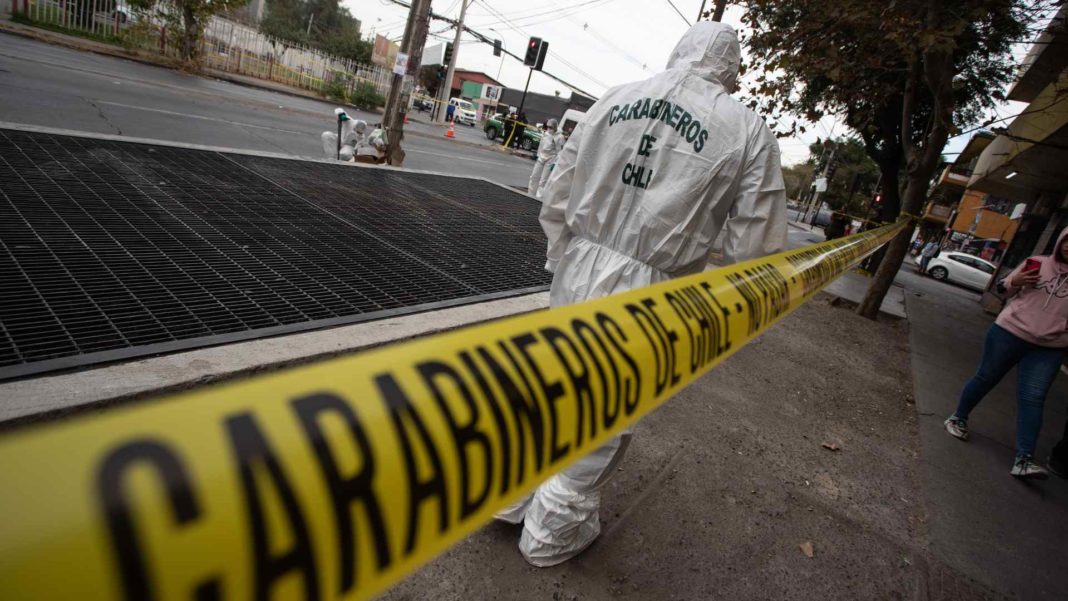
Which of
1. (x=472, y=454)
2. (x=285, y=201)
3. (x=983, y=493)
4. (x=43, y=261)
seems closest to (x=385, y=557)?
(x=472, y=454)

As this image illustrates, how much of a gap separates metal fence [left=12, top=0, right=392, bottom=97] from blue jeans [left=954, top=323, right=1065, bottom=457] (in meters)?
25.2

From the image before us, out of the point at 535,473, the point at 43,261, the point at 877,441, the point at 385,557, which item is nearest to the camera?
the point at 385,557

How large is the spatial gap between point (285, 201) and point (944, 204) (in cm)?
5099

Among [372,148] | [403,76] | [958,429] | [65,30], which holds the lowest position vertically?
[958,429]

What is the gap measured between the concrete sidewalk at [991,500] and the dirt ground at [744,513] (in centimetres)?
15

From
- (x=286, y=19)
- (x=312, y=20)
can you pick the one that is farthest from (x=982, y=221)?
(x=312, y=20)

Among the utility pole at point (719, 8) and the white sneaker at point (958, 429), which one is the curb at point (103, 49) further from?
the white sneaker at point (958, 429)

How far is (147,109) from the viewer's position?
33.6ft

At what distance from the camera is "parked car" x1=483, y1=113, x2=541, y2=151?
95.3ft

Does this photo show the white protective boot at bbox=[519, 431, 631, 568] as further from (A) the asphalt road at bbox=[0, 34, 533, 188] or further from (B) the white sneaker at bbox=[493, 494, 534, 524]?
(A) the asphalt road at bbox=[0, 34, 533, 188]

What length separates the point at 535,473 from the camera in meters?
0.80

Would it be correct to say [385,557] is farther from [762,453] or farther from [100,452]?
[762,453]

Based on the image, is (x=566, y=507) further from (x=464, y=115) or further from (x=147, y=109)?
(x=464, y=115)

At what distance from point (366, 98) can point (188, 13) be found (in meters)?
8.91
